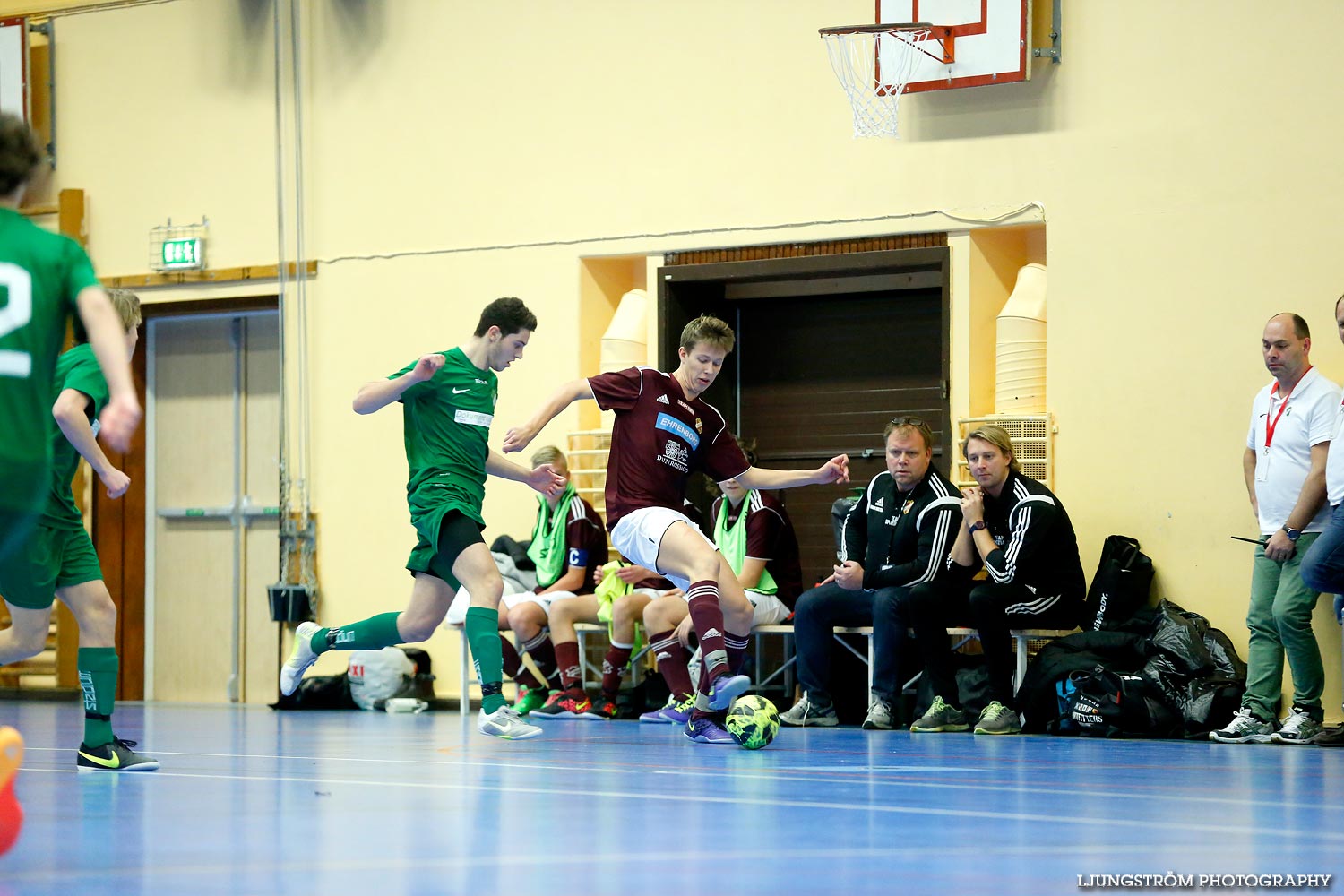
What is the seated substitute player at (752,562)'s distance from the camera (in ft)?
29.0

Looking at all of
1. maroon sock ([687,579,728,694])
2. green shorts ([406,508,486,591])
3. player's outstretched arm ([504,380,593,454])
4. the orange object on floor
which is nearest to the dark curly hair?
the orange object on floor

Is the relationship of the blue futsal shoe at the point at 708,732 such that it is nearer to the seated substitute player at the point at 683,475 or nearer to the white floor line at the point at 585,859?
the seated substitute player at the point at 683,475

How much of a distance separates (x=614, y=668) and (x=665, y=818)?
5.21 metres

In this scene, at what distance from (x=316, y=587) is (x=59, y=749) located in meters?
4.44

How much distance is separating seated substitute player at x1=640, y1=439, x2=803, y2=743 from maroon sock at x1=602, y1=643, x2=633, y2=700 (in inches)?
9.8

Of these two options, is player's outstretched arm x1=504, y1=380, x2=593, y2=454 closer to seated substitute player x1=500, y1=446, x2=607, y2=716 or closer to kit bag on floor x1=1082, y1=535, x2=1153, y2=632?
seated substitute player x1=500, y1=446, x2=607, y2=716

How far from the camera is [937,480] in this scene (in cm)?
850

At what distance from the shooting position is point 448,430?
6770 mm

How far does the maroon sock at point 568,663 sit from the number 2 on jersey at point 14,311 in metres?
6.19

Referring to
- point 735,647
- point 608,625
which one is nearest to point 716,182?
point 608,625

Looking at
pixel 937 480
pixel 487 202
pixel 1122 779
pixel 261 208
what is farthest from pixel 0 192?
pixel 261 208

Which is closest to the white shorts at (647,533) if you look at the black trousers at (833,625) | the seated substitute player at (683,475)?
the seated substitute player at (683,475)

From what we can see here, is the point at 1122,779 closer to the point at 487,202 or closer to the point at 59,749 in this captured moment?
the point at 59,749

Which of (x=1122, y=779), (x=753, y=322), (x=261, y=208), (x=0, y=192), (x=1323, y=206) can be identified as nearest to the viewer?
(x=0, y=192)
